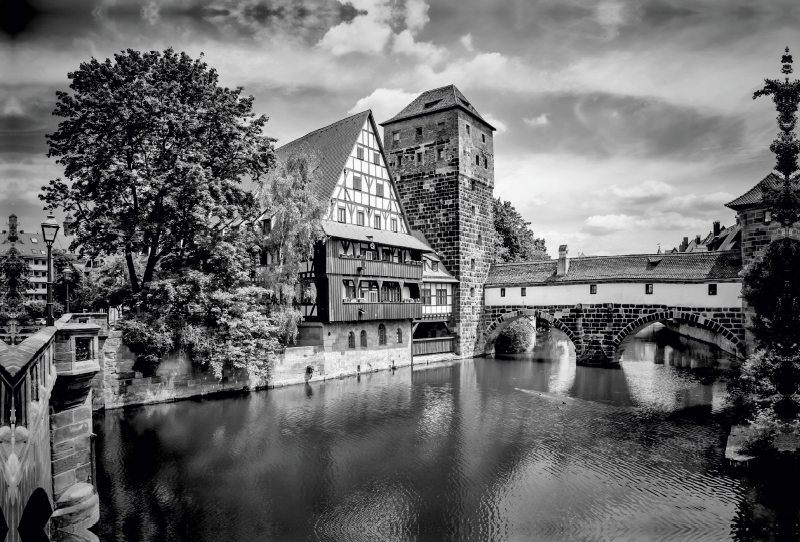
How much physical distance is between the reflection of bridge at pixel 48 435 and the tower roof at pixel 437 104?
31.8 m

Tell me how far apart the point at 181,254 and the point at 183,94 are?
268 inches

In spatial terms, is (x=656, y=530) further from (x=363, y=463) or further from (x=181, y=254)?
(x=181, y=254)

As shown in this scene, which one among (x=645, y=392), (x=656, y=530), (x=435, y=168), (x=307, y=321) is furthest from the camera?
(x=435, y=168)

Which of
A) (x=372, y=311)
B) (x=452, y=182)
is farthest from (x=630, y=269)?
(x=372, y=311)

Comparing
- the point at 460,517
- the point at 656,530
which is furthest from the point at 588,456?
the point at 460,517

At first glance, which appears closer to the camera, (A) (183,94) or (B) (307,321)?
(A) (183,94)

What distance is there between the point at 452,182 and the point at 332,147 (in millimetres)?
9935

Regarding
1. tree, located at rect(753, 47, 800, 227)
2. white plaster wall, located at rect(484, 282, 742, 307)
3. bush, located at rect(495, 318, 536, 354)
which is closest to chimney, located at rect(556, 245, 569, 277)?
white plaster wall, located at rect(484, 282, 742, 307)

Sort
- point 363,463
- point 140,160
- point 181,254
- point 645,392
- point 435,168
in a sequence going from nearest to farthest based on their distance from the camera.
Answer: point 363,463, point 140,160, point 181,254, point 645,392, point 435,168

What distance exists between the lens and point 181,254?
874 inches

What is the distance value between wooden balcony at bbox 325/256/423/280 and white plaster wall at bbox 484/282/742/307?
8.07 meters

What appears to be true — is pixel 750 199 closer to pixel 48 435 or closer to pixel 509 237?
pixel 509 237

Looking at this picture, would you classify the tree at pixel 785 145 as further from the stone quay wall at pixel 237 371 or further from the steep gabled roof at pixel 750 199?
the stone quay wall at pixel 237 371

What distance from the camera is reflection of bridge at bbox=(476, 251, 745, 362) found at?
94.9ft
